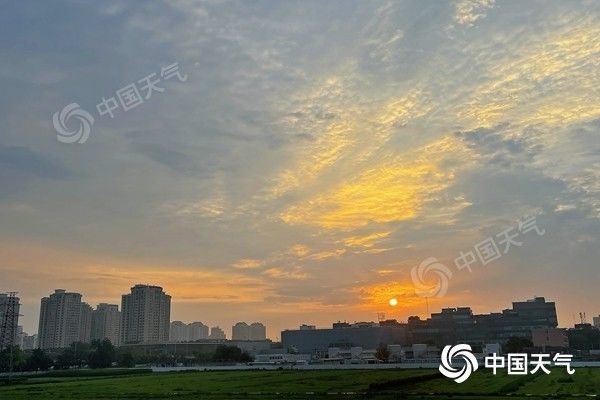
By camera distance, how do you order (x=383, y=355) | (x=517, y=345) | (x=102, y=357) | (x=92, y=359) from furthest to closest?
(x=383, y=355)
(x=517, y=345)
(x=102, y=357)
(x=92, y=359)

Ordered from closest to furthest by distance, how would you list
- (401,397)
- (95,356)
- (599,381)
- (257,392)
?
(401,397)
(257,392)
(599,381)
(95,356)

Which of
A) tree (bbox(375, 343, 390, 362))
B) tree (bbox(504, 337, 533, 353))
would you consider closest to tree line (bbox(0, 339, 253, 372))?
tree (bbox(375, 343, 390, 362))

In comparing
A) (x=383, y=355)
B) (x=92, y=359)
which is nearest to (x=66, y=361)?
(x=92, y=359)

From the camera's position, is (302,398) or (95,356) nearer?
(302,398)

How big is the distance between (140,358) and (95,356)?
3202 cm

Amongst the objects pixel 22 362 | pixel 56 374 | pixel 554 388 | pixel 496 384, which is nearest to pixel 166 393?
pixel 496 384

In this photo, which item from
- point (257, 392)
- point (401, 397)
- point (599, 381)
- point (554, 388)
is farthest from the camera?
point (599, 381)

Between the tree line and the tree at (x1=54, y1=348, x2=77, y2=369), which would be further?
the tree at (x1=54, y1=348, x2=77, y2=369)

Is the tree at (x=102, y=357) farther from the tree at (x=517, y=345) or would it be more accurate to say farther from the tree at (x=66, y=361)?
the tree at (x=517, y=345)

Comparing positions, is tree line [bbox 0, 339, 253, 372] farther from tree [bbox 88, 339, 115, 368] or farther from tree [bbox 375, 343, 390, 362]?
tree [bbox 375, 343, 390, 362]

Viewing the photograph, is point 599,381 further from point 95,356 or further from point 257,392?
point 95,356

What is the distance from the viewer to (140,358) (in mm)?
182125

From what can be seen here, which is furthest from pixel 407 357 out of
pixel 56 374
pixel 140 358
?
pixel 56 374

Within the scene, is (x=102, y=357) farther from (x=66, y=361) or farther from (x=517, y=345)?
(x=517, y=345)
